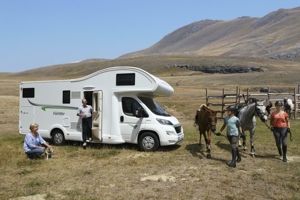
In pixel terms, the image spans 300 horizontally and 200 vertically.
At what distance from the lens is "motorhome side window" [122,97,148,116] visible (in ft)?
36.1

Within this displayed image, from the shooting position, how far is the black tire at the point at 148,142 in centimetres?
1059

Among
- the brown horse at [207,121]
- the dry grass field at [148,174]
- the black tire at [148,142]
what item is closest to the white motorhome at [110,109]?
the black tire at [148,142]

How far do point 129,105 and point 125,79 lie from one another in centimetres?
91

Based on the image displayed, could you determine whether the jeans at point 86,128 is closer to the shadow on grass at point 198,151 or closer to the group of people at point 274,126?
the shadow on grass at point 198,151

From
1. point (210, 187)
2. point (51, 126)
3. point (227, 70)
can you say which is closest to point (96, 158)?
point (51, 126)

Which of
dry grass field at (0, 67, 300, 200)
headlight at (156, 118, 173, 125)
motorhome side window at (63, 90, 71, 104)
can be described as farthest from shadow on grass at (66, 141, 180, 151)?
motorhome side window at (63, 90, 71, 104)

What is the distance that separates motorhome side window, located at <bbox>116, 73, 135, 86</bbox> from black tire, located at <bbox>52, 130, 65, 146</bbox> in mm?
3006

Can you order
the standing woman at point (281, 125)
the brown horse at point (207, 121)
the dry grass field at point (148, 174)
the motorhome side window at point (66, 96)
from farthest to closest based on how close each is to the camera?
1. the motorhome side window at point (66, 96)
2. the brown horse at point (207, 121)
3. the standing woman at point (281, 125)
4. the dry grass field at point (148, 174)

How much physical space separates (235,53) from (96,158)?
12427 cm

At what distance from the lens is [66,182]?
23.9 ft

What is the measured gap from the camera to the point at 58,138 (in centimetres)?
1200

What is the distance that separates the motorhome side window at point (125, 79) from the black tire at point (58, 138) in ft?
9.86

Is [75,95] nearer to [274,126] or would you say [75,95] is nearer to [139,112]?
[139,112]

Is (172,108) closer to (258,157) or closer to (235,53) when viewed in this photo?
(258,157)
